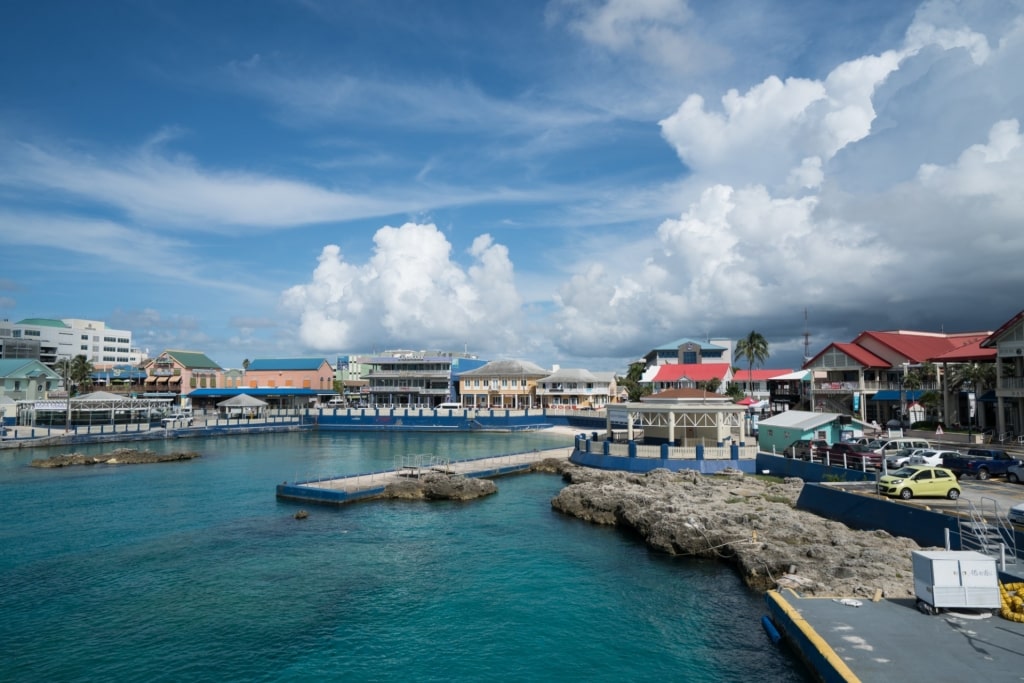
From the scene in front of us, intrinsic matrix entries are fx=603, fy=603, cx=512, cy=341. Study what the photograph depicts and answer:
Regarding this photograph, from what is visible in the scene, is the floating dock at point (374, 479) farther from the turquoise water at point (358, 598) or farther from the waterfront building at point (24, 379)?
the waterfront building at point (24, 379)

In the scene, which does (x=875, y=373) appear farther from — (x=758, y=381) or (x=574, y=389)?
(x=574, y=389)

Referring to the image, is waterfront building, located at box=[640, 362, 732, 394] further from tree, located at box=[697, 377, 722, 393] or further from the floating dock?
the floating dock

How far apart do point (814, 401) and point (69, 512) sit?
2901 inches

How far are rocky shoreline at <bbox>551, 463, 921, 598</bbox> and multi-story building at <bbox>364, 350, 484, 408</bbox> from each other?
7722 centimetres

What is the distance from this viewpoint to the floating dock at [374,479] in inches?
1522

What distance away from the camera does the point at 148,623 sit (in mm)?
19594

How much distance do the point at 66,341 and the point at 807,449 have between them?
590ft

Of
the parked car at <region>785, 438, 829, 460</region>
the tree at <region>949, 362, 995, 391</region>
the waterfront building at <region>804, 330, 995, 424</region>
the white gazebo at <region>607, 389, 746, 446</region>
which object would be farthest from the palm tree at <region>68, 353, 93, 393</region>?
the tree at <region>949, 362, 995, 391</region>

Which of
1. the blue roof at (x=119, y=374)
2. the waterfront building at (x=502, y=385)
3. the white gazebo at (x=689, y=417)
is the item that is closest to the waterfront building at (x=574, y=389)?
the waterfront building at (x=502, y=385)

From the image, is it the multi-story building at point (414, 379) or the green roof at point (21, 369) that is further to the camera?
the multi-story building at point (414, 379)

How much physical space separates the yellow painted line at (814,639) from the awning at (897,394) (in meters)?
56.3

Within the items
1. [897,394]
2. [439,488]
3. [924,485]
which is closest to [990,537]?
[924,485]

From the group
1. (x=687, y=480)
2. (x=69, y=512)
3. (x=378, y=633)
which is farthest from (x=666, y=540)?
(x=69, y=512)

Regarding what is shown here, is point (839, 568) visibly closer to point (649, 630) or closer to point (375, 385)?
point (649, 630)
